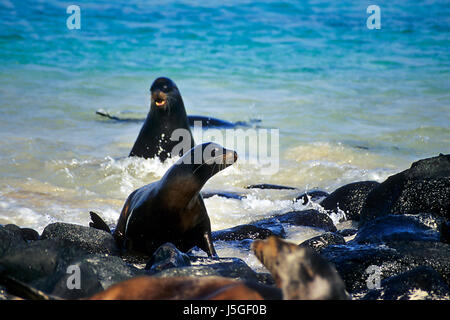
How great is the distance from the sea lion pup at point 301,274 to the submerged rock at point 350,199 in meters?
4.18

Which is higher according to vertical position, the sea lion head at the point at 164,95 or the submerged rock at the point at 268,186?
the sea lion head at the point at 164,95

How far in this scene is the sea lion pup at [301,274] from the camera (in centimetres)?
223

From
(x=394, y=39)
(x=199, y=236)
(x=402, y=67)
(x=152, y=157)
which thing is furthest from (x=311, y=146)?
(x=394, y=39)

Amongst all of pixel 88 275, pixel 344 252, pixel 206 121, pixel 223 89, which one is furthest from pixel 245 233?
pixel 223 89

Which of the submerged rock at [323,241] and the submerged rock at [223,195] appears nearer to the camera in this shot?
the submerged rock at [323,241]

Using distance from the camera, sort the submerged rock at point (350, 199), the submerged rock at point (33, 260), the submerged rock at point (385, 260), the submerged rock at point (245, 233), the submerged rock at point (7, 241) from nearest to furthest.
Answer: the submerged rock at point (33, 260), the submerged rock at point (7, 241), the submerged rock at point (385, 260), the submerged rock at point (245, 233), the submerged rock at point (350, 199)

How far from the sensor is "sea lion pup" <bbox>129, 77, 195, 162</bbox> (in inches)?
326

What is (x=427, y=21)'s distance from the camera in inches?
893

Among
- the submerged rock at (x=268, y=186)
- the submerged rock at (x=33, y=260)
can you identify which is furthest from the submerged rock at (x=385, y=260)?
the submerged rock at (x=268, y=186)

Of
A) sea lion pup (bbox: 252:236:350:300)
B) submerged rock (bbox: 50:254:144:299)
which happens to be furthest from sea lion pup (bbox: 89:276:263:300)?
submerged rock (bbox: 50:254:144:299)

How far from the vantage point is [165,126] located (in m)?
8.37

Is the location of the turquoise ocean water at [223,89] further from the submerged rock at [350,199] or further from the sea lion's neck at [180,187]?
the sea lion's neck at [180,187]

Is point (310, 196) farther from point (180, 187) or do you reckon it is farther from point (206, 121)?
point (206, 121)

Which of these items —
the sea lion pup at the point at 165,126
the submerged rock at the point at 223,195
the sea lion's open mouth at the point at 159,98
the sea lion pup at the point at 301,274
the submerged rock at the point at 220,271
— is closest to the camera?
the sea lion pup at the point at 301,274
